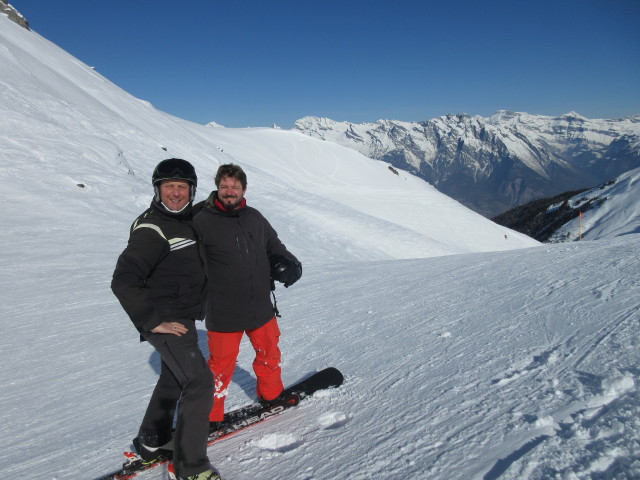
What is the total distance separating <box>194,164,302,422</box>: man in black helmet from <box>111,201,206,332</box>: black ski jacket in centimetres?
36

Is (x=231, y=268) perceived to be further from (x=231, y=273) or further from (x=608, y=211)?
(x=608, y=211)

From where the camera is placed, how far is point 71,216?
1303cm

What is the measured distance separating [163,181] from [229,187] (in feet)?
2.19

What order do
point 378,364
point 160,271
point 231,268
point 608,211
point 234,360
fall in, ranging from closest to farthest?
point 160,271 < point 231,268 < point 234,360 < point 378,364 < point 608,211

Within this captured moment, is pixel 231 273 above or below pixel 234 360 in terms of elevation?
above

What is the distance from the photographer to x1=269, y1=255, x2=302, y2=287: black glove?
3.66 metres

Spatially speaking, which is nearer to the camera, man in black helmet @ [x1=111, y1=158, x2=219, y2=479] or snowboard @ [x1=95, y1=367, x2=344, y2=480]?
man in black helmet @ [x1=111, y1=158, x2=219, y2=479]

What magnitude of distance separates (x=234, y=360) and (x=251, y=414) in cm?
51

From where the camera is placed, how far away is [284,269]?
144 inches

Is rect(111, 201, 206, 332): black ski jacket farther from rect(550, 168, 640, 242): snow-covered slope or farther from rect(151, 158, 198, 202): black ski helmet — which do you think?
rect(550, 168, 640, 242): snow-covered slope

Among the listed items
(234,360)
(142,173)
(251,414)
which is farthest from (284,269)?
(142,173)

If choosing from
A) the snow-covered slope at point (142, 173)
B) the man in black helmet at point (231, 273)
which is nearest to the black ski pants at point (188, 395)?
the man in black helmet at point (231, 273)

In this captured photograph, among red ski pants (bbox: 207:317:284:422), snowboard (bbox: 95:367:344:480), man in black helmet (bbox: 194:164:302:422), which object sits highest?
man in black helmet (bbox: 194:164:302:422)

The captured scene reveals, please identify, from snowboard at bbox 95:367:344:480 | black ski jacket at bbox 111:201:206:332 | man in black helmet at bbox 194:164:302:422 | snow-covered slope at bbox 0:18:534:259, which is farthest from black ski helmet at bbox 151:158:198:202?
snow-covered slope at bbox 0:18:534:259
